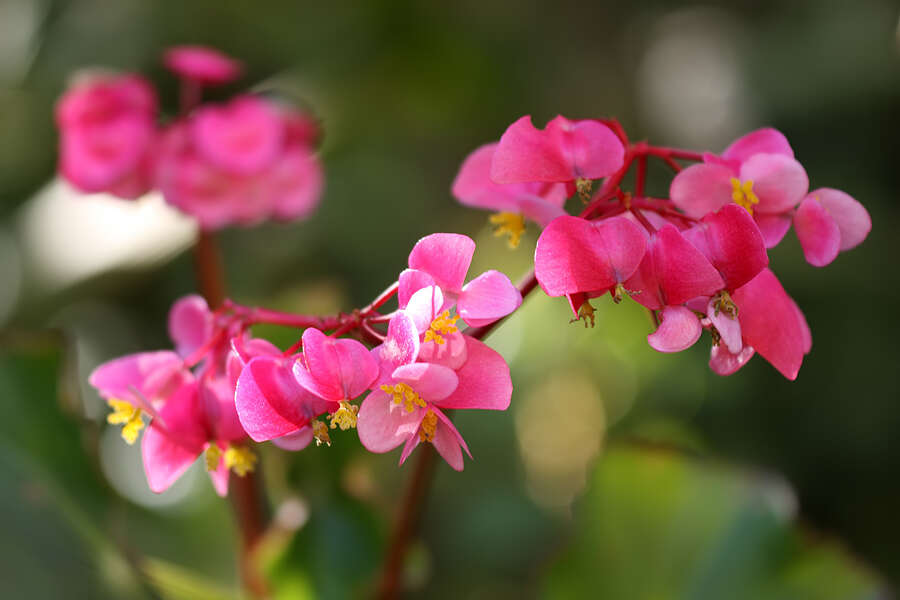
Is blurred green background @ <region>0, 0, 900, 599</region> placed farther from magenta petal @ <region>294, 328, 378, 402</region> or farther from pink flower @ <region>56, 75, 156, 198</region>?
magenta petal @ <region>294, 328, 378, 402</region>

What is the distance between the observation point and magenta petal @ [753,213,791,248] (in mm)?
370

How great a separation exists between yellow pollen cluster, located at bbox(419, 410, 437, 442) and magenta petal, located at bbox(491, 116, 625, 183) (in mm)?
99

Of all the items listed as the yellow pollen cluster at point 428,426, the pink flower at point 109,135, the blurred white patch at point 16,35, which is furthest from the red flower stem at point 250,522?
the blurred white patch at point 16,35

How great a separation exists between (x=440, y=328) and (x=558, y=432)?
0.64m

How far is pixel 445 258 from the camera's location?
34cm

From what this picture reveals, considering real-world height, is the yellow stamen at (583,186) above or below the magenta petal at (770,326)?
above

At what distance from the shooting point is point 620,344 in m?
0.95

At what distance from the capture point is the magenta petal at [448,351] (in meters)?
0.32

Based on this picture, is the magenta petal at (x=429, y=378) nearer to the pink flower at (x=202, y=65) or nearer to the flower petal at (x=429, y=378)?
the flower petal at (x=429, y=378)

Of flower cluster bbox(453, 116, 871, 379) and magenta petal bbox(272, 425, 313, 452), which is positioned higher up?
flower cluster bbox(453, 116, 871, 379)

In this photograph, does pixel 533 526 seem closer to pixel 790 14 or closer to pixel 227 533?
pixel 227 533

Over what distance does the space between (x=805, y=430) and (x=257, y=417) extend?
0.88m

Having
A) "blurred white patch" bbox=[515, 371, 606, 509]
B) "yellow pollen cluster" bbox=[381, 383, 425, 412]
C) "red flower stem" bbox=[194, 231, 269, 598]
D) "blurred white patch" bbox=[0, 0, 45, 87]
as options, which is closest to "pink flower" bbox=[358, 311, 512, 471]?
"yellow pollen cluster" bbox=[381, 383, 425, 412]

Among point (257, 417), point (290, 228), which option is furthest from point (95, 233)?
point (257, 417)
